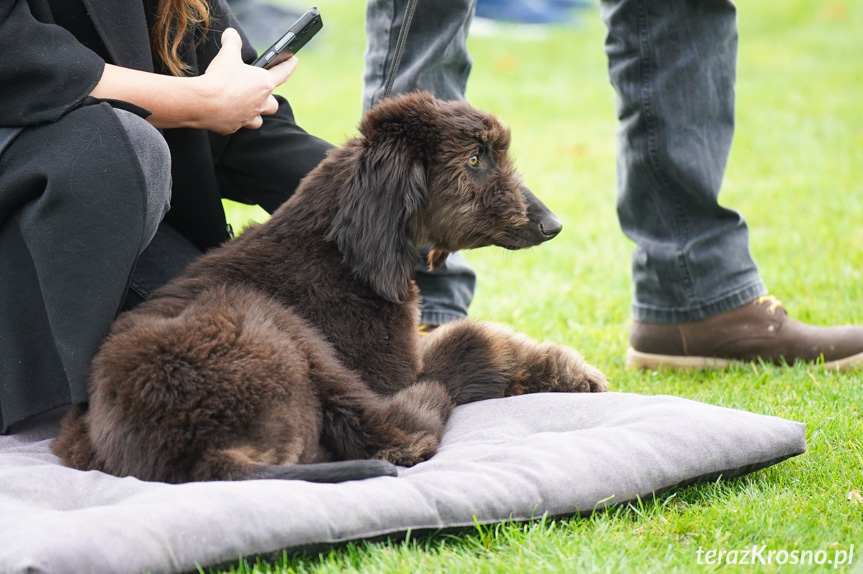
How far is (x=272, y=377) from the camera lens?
252cm

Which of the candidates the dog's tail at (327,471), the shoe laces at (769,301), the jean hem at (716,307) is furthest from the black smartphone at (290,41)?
the shoe laces at (769,301)

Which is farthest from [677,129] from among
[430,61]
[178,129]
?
[178,129]

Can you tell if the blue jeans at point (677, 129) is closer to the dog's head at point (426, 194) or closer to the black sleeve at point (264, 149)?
the black sleeve at point (264, 149)

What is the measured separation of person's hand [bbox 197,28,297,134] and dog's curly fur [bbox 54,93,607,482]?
0.41 metres

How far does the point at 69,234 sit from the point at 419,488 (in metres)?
1.27

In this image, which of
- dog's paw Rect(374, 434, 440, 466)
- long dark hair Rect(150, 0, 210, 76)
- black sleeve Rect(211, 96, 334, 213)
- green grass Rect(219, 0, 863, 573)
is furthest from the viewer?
black sleeve Rect(211, 96, 334, 213)

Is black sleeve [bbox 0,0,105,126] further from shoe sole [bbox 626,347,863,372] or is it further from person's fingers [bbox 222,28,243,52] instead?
shoe sole [bbox 626,347,863,372]

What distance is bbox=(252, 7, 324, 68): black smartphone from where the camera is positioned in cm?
350

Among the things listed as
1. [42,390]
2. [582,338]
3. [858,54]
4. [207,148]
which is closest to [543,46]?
[858,54]

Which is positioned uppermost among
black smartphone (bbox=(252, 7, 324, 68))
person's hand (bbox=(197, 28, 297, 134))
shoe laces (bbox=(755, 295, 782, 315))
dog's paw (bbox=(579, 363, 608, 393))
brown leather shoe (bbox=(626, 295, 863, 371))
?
black smartphone (bbox=(252, 7, 324, 68))

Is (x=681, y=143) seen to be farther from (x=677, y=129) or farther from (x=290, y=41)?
(x=290, y=41)

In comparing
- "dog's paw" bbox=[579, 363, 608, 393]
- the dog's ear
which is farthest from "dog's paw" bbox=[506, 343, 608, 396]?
the dog's ear

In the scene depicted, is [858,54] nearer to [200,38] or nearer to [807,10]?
[807,10]

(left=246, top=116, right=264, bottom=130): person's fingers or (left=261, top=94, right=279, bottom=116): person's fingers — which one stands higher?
(left=261, top=94, right=279, bottom=116): person's fingers
